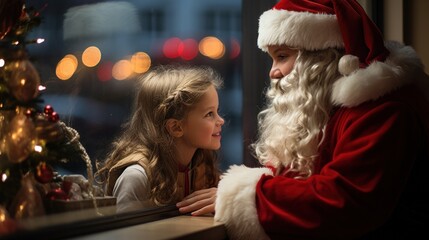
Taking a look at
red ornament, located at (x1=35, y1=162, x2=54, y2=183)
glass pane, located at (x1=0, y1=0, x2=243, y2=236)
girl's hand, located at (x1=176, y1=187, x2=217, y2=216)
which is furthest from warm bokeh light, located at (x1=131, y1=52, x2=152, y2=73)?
red ornament, located at (x1=35, y1=162, x2=54, y2=183)

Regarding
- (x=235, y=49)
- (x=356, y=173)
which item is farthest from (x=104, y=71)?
(x=356, y=173)

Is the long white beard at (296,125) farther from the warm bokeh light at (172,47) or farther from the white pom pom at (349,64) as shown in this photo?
the warm bokeh light at (172,47)

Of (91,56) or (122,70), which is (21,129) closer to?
(91,56)

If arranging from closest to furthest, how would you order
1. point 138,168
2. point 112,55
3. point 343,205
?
point 343,205
point 138,168
point 112,55

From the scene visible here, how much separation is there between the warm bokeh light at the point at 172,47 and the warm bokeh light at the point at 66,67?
61 centimetres

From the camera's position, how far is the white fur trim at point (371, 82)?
1.79 metres

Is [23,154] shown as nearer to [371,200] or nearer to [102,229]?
[102,229]

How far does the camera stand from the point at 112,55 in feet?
7.84

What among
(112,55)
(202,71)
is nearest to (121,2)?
(112,55)

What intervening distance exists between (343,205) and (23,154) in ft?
2.81

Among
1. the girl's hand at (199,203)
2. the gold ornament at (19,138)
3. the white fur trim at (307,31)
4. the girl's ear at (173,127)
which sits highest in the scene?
the white fur trim at (307,31)

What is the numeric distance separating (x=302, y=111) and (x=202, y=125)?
50 cm

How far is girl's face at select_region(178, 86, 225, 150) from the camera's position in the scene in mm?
2316

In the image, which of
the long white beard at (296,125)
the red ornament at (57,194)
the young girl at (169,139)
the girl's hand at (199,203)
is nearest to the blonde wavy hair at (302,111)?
the long white beard at (296,125)
